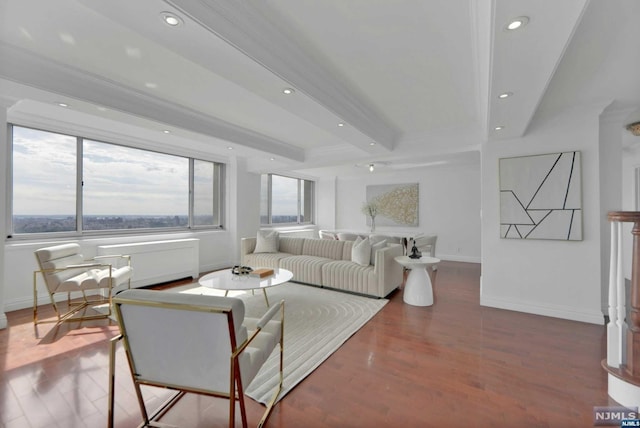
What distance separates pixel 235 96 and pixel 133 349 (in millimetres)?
2491

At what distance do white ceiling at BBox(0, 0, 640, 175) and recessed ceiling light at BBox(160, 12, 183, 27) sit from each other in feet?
0.10

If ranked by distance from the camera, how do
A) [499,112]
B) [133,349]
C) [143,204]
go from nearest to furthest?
1. [133,349]
2. [499,112]
3. [143,204]

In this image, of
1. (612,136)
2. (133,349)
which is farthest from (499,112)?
(133,349)

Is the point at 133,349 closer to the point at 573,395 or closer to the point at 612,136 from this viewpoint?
the point at 573,395

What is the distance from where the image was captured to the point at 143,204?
16.2ft

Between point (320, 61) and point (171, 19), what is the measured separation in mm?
1118

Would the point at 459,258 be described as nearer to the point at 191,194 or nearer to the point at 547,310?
the point at 547,310

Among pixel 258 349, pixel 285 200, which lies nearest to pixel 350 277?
pixel 258 349

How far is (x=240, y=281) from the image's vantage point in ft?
10.5

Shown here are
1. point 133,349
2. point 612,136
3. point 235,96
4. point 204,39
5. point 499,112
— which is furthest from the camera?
point 612,136

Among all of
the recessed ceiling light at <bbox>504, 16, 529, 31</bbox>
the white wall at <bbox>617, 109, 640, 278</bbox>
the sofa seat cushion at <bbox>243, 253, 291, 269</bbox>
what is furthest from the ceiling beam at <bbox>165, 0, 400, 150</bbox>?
the white wall at <bbox>617, 109, 640, 278</bbox>

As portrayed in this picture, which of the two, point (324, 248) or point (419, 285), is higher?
point (324, 248)

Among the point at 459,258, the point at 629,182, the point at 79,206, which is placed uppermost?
the point at 629,182

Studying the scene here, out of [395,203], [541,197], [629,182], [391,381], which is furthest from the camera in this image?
[395,203]
